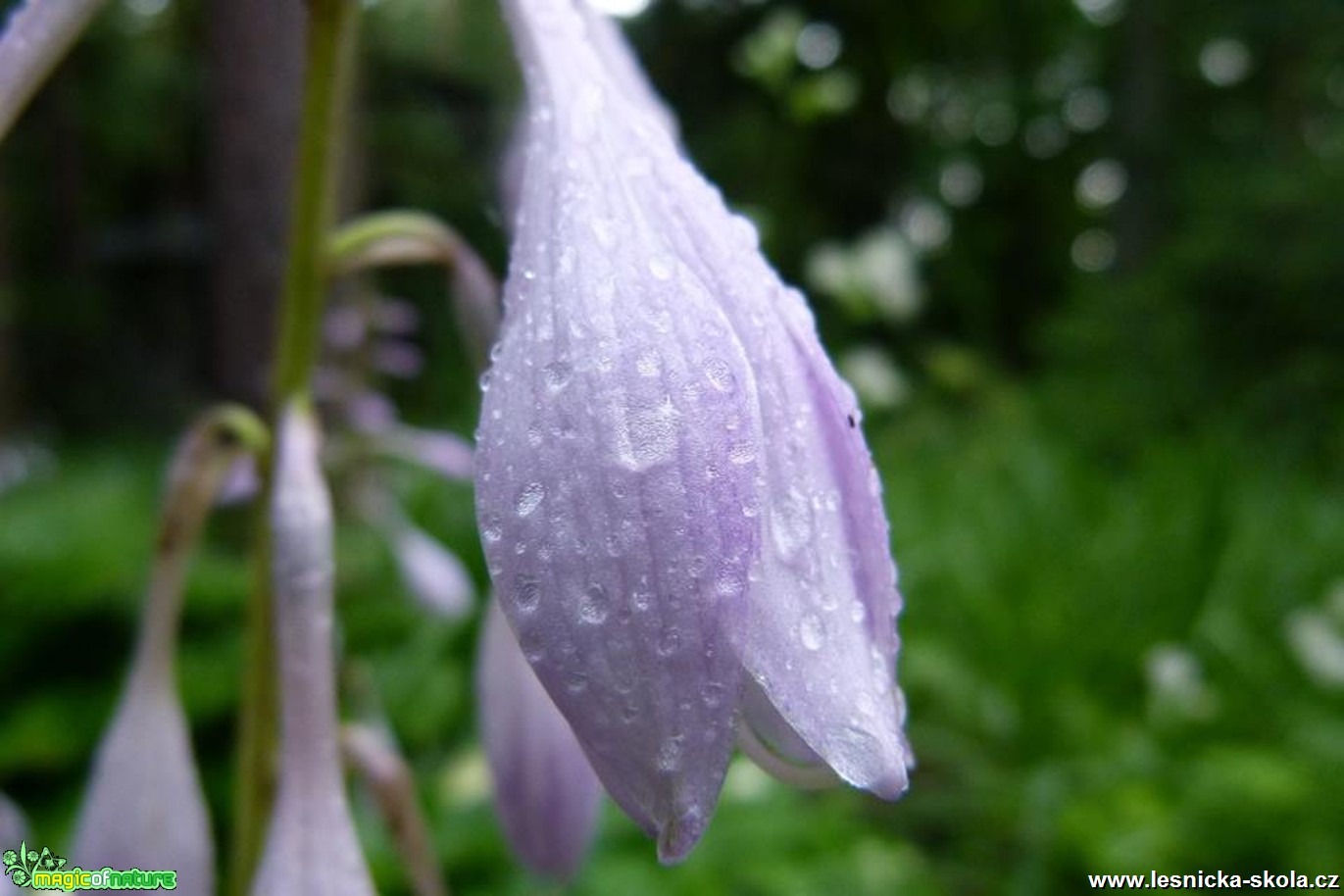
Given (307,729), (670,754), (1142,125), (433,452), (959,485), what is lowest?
(1142,125)

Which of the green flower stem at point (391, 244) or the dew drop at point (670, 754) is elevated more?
the green flower stem at point (391, 244)

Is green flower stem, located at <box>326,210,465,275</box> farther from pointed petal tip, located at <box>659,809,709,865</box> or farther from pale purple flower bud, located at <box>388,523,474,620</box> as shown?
pale purple flower bud, located at <box>388,523,474,620</box>

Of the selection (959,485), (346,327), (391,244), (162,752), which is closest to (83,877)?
(162,752)

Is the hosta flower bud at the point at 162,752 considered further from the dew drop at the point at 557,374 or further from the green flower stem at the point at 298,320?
the dew drop at the point at 557,374

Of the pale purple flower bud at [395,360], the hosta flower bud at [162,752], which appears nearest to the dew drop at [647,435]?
the hosta flower bud at [162,752]

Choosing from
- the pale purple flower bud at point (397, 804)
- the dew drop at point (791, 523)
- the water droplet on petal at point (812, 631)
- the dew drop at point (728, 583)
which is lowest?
the pale purple flower bud at point (397, 804)

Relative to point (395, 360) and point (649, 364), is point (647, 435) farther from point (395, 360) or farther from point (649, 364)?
point (395, 360)

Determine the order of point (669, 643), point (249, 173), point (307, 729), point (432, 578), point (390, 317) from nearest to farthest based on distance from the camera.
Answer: point (669, 643)
point (307, 729)
point (432, 578)
point (249, 173)
point (390, 317)

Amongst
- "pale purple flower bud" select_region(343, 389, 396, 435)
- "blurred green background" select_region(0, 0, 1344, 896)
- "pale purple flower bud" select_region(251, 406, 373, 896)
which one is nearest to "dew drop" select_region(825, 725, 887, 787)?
"pale purple flower bud" select_region(251, 406, 373, 896)
